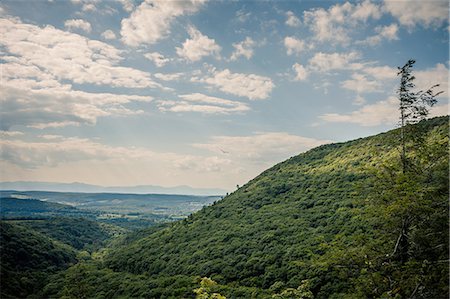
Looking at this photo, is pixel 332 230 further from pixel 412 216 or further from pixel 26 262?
pixel 26 262

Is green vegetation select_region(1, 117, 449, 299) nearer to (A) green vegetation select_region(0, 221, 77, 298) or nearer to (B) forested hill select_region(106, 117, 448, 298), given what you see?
(B) forested hill select_region(106, 117, 448, 298)

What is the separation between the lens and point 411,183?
597 inches

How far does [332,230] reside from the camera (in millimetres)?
80812

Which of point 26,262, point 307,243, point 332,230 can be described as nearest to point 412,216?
point 307,243

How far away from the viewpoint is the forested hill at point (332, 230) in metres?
15.2

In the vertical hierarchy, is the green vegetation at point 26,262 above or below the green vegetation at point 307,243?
below

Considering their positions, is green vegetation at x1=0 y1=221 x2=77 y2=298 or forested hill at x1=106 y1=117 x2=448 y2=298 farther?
green vegetation at x1=0 y1=221 x2=77 y2=298

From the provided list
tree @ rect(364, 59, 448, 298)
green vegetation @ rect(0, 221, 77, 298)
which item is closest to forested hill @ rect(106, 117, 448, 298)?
tree @ rect(364, 59, 448, 298)

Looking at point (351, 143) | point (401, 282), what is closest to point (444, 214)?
point (401, 282)

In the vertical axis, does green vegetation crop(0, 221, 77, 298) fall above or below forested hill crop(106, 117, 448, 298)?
below

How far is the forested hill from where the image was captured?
15.2 metres

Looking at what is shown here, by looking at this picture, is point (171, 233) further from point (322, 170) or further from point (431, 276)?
point (431, 276)

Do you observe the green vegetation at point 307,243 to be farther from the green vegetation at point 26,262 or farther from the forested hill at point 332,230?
the green vegetation at point 26,262

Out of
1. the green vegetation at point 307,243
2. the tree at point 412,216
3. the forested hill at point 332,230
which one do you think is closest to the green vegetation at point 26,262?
the green vegetation at point 307,243
